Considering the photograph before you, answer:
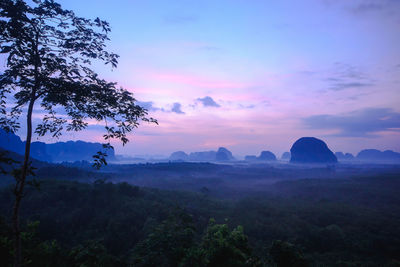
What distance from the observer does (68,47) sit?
6098mm

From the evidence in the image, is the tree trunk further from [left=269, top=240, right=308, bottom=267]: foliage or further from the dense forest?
[left=269, top=240, right=308, bottom=267]: foliage

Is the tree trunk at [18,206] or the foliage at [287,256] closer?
the tree trunk at [18,206]

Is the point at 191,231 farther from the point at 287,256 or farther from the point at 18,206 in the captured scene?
the point at 18,206

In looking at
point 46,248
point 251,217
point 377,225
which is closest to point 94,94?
point 46,248

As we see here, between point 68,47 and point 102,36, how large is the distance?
1038 mm

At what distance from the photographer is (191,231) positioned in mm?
9977

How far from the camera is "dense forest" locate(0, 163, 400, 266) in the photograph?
898 centimetres

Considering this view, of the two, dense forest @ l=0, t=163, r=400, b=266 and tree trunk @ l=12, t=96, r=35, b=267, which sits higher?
tree trunk @ l=12, t=96, r=35, b=267

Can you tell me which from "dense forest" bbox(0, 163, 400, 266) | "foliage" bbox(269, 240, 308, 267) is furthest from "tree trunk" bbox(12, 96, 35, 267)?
"foliage" bbox(269, 240, 308, 267)

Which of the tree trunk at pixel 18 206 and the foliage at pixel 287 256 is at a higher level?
the tree trunk at pixel 18 206

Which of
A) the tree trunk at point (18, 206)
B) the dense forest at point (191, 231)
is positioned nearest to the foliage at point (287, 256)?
the dense forest at point (191, 231)

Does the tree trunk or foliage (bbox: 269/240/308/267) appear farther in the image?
foliage (bbox: 269/240/308/267)

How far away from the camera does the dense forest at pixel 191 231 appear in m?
8.98

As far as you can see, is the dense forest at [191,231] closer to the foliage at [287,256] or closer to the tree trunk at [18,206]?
the foliage at [287,256]
